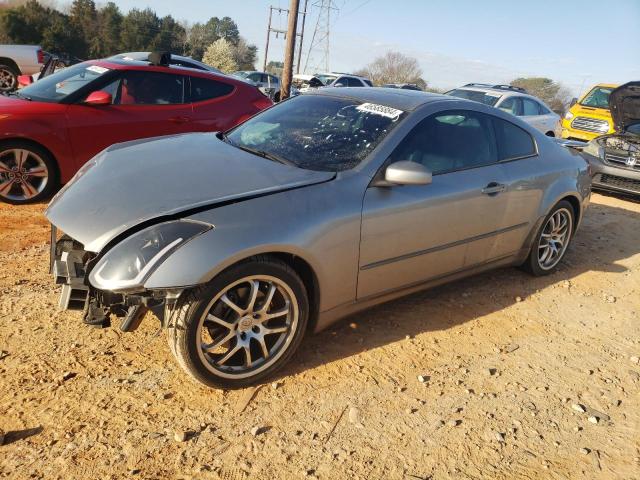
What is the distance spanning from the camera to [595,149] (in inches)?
321

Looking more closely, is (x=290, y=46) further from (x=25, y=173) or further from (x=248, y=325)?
(x=248, y=325)

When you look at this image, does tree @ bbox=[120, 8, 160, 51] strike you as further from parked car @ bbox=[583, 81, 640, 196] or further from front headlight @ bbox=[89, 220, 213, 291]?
front headlight @ bbox=[89, 220, 213, 291]

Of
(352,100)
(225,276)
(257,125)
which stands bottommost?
(225,276)

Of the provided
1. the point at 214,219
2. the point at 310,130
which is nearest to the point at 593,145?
the point at 310,130

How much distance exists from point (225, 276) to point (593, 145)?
Answer: 8.03 metres

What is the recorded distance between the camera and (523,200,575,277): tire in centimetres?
431

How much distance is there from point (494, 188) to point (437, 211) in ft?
2.20

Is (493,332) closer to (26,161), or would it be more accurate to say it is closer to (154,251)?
(154,251)

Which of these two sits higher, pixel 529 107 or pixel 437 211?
pixel 529 107

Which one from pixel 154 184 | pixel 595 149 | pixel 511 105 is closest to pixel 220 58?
pixel 511 105

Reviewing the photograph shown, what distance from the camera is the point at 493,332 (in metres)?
3.51

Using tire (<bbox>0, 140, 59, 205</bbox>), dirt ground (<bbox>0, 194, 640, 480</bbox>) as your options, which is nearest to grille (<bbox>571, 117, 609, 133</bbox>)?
dirt ground (<bbox>0, 194, 640, 480</bbox>)

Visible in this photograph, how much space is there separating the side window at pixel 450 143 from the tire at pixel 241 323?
1112 millimetres

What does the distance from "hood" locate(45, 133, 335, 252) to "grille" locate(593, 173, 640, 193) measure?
6754 mm
